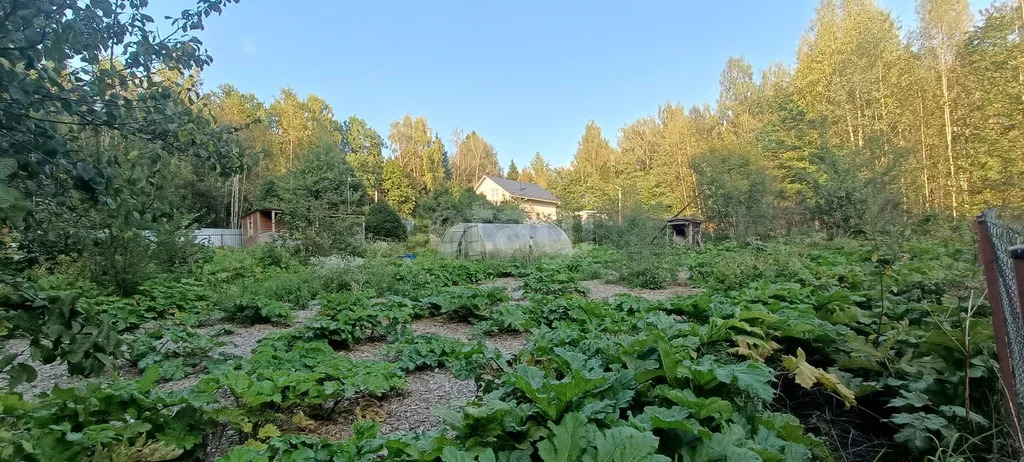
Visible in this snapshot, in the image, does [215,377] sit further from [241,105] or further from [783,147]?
[241,105]

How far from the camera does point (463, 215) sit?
2386 cm

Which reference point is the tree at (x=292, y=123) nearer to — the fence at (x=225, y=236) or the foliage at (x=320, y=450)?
the fence at (x=225, y=236)

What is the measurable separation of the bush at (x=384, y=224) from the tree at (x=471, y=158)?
73.3ft

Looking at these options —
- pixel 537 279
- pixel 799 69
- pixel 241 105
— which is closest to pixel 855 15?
pixel 799 69

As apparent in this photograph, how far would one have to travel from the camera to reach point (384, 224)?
2253 centimetres

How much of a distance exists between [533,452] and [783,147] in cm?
2209

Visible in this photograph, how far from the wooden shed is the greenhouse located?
15.8ft

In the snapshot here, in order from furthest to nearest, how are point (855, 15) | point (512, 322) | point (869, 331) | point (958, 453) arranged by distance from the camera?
point (855, 15) → point (512, 322) → point (869, 331) → point (958, 453)

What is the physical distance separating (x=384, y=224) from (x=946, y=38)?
74.2 feet

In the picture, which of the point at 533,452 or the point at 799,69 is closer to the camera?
the point at 533,452

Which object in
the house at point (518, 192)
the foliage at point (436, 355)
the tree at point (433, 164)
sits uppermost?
the tree at point (433, 164)

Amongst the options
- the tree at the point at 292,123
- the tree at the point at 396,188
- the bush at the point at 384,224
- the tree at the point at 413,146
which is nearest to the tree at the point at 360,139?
the tree at the point at 413,146

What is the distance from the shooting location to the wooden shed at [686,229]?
1702cm

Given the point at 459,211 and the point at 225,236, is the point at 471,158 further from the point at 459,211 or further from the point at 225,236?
the point at 225,236
